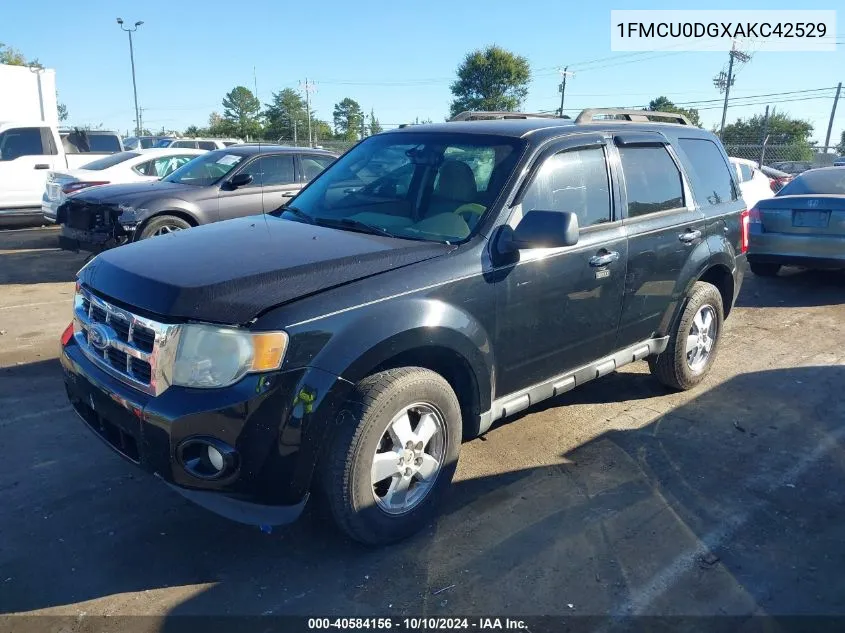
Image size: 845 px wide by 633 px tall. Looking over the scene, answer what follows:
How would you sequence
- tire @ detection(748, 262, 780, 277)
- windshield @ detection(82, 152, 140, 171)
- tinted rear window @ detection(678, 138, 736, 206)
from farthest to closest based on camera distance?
windshield @ detection(82, 152, 140, 171) → tire @ detection(748, 262, 780, 277) → tinted rear window @ detection(678, 138, 736, 206)

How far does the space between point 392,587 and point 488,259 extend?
1.60 metres

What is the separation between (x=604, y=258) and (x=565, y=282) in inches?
14.6

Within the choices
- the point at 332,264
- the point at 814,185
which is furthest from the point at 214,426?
the point at 814,185

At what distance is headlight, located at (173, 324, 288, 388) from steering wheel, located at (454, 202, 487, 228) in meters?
1.31

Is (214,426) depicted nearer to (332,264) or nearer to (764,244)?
(332,264)

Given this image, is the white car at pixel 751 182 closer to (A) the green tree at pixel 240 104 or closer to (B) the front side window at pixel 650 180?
(B) the front side window at pixel 650 180

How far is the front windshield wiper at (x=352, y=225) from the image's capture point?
3.62 metres

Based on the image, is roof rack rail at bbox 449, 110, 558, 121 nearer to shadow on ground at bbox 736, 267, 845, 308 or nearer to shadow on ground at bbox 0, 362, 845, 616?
shadow on ground at bbox 0, 362, 845, 616

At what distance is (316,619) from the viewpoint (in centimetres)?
274

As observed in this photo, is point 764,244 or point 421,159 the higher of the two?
point 421,159

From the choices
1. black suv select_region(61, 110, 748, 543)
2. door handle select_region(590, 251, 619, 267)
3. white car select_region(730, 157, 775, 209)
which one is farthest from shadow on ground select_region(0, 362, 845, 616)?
white car select_region(730, 157, 775, 209)

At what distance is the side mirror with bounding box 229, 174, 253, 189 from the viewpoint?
329 inches

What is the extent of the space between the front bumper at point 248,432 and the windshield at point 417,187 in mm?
1204

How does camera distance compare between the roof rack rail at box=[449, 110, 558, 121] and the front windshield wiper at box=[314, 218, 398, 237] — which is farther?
the roof rack rail at box=[449, 110, 558, 121]
